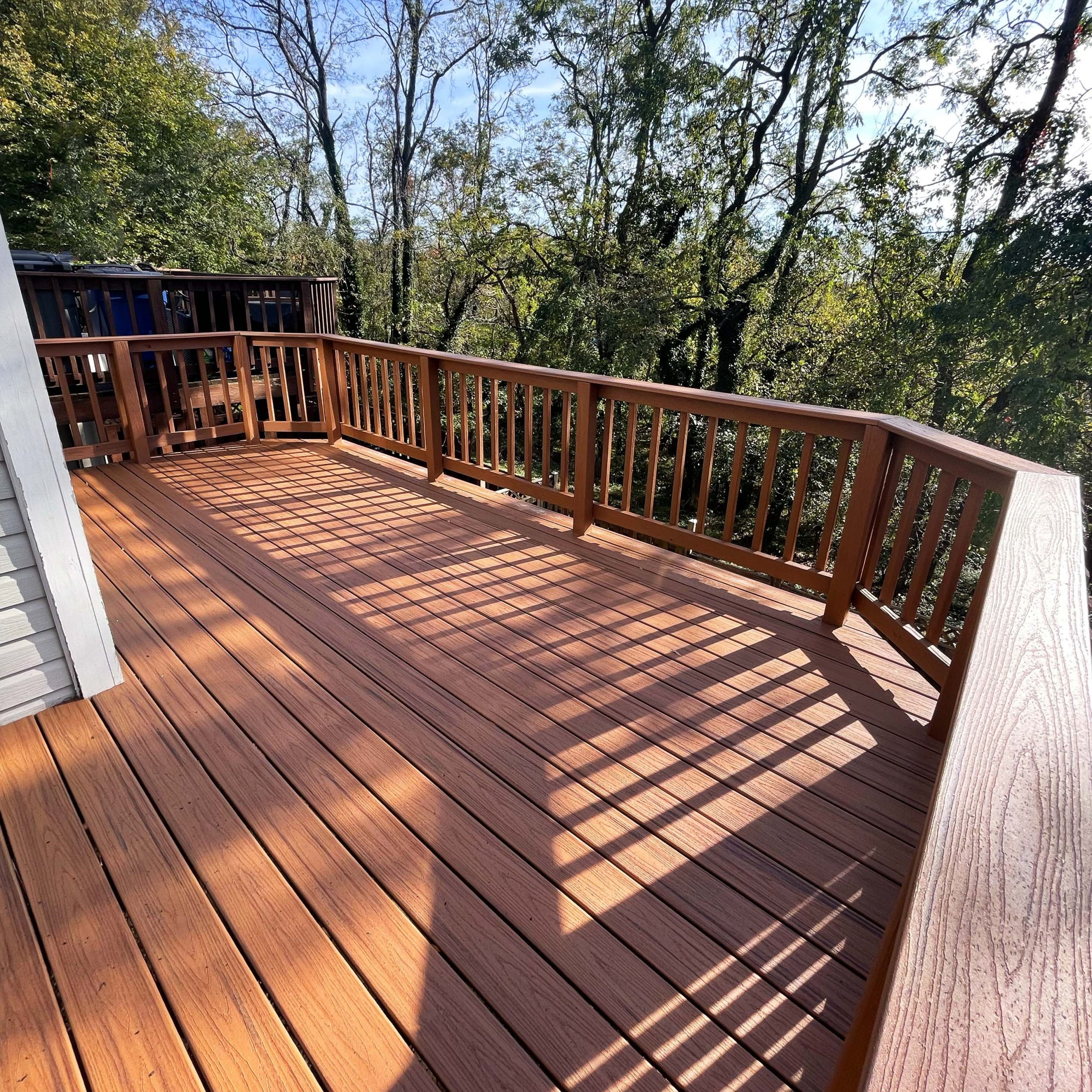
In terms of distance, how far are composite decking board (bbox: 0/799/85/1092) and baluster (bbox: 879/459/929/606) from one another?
246 cm

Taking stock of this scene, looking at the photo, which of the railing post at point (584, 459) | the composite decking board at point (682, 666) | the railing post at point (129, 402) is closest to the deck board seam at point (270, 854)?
the composite decking board at point (682, 666)

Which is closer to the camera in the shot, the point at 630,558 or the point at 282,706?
the point at 282,706

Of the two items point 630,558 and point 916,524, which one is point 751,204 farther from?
point 630,558

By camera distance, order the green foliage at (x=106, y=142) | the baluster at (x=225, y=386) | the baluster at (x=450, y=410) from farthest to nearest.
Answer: the green foliage at (x=106, y=142)
the baluster at (x=225, y=386)
the baluster at (x=450, y=410)

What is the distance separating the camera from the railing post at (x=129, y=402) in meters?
4.27

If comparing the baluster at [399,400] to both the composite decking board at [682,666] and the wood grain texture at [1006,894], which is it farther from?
the wood grain texture at [1006,894]

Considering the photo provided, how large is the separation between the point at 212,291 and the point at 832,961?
7038 mm

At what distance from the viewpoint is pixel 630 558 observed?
3318mm

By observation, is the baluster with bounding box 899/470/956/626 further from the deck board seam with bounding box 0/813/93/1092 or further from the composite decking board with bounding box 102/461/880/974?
the deck board seam with bounding box 0/813/93/1092

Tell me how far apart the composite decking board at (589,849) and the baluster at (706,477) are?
61.4 inches

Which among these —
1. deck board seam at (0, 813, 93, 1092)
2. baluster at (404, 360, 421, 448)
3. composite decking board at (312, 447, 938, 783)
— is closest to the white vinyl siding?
deck board seam at (0, 813, 93, 1092)

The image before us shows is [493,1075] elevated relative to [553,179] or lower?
lower

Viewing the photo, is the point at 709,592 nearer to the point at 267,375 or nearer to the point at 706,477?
the point at 706,477

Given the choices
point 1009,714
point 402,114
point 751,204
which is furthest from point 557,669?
point 402,114
